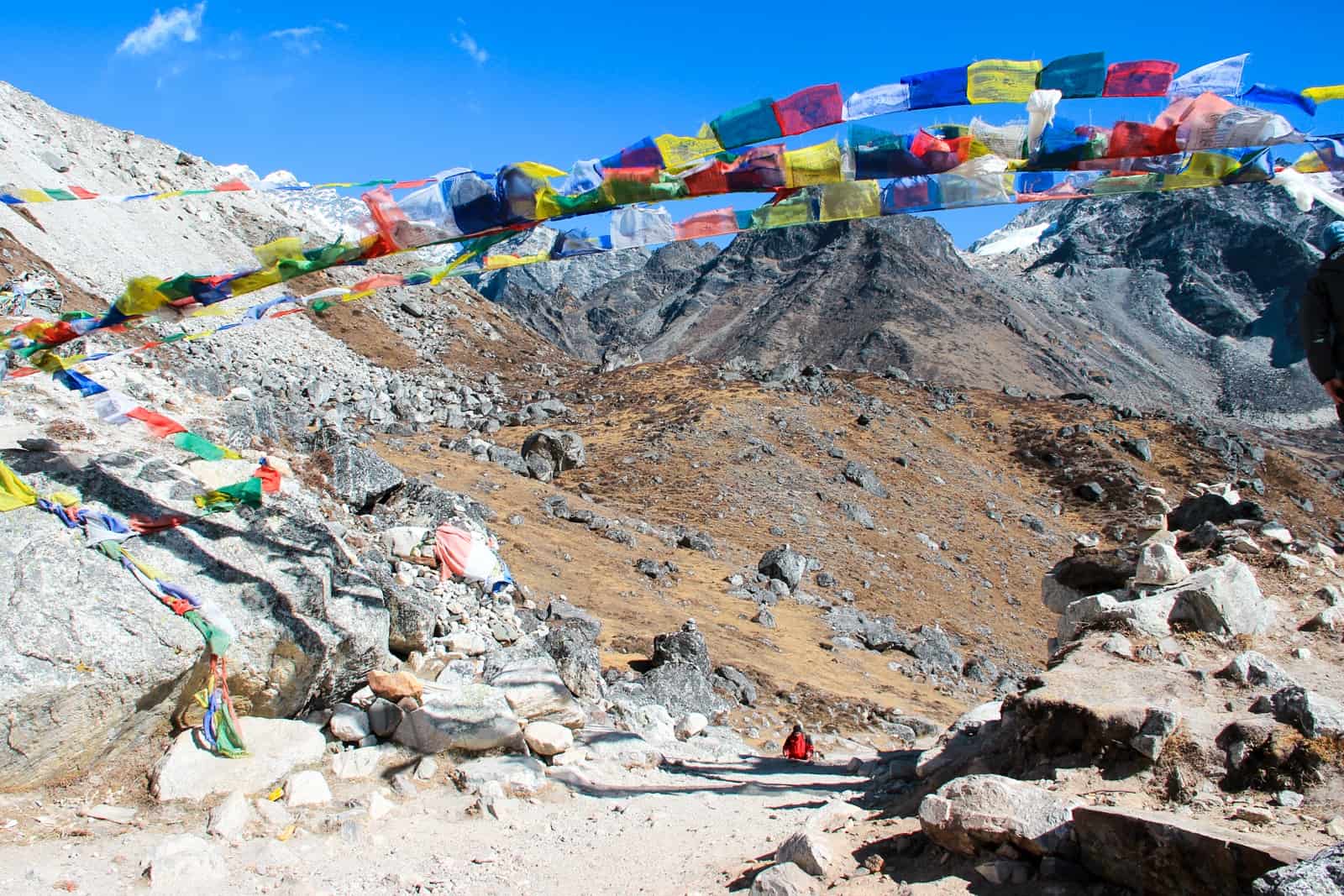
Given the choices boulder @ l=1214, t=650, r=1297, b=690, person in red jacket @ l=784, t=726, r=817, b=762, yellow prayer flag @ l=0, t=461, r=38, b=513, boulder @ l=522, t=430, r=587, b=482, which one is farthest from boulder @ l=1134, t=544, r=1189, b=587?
boulder @ l=522, t=430, r=587, b=482

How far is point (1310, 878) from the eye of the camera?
283 cm

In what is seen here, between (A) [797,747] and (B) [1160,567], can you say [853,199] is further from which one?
(A) [797,747]

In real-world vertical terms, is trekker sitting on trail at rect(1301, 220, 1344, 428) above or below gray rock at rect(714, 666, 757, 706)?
above

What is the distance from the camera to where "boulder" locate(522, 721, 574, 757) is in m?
6.09

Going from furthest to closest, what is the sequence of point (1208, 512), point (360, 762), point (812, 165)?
point (1208, 512)
point (812, 165)
point (360, 762)

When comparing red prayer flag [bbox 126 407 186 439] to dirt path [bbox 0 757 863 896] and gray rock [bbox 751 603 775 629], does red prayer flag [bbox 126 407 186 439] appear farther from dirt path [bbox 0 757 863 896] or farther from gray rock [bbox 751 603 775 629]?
gray rock [bbox 751 603 775 629]

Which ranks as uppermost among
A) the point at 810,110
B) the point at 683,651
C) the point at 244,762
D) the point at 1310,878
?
the point at 810,110

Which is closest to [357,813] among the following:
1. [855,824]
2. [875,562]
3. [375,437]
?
[855,824]

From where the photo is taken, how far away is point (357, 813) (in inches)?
199

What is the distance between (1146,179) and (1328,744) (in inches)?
147

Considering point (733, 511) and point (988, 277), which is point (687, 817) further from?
point (988, 277)

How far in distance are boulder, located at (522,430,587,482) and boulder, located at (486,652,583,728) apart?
1448 centimetres

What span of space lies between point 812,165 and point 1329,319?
9.60ft

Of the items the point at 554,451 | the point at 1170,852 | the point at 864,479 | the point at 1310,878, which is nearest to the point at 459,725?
the point at 1170,852
